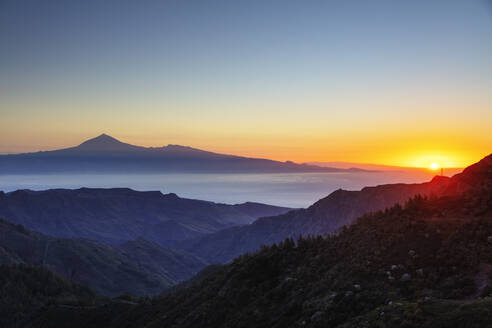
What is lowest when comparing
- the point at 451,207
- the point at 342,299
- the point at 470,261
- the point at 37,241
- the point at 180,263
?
the point at 180,263

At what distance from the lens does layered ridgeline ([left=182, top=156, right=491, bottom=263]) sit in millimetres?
87625

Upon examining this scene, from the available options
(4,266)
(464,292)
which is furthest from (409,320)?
(4,266)

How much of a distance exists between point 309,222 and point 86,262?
5407 centimetres

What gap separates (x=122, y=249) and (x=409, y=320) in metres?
109

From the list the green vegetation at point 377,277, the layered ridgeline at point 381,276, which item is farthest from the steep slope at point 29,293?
the green vegetation at point 377,277

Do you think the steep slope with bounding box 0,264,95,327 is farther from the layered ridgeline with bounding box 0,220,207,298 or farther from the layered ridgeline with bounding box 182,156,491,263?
the layered ridgeline with bounding box 182,156,491,263

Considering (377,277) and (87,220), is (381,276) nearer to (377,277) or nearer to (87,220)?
(377,277)

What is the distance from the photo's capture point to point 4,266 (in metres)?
51.5

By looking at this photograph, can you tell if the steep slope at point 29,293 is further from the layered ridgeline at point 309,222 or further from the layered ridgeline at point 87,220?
the layered ridgeline at point 87,220

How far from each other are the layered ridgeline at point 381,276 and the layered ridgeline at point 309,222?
1806 inches

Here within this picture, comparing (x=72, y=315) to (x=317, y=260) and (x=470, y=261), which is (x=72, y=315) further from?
(x=470, y=261)

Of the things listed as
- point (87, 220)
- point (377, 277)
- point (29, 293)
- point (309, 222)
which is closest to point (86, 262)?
point (29, 293)

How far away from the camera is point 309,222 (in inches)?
4181

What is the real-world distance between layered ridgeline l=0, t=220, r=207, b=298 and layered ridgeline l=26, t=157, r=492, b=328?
Result: 61.8m
